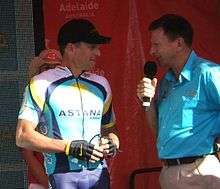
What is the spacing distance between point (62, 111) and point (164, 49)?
0.77 meters

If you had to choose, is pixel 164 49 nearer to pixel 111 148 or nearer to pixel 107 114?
pixel 107 114

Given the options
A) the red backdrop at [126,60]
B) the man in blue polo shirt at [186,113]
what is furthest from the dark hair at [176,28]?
the red backdrop at [126,60]

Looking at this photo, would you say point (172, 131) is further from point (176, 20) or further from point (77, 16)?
point (77, 16)

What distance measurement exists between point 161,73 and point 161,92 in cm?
126

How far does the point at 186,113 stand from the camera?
3.68 meters

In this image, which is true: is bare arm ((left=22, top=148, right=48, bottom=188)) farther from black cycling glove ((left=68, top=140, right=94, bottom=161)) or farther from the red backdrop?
the red backdrop

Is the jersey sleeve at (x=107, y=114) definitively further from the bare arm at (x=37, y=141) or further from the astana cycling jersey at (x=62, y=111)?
the bare arm at (x=37, y=141)

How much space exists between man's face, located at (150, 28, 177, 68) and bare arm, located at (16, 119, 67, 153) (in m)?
0.87

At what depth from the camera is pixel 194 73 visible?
374cm

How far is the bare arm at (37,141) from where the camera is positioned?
10.9 ft

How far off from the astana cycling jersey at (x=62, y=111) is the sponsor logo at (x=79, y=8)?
65.5 inches

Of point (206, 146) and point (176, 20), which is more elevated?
point (176, 20)

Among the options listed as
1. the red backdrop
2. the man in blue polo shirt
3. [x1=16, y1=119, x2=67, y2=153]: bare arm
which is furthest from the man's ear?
the red backdrop

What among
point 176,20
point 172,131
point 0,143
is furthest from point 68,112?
point 0,143
